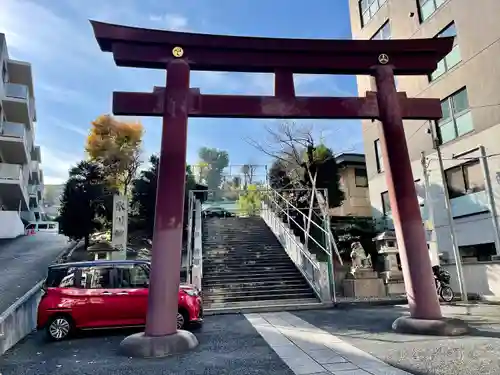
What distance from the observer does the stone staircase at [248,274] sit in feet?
38.6

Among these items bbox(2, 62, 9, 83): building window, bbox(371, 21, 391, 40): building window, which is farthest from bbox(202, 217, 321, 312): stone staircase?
bbox(2, 62, 9, 83): building window

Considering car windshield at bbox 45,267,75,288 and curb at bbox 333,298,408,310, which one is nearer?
car windshield at bbox 45,267,75,288

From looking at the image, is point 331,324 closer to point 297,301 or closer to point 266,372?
point 297,301

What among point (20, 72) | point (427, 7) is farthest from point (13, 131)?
point (427, 7)

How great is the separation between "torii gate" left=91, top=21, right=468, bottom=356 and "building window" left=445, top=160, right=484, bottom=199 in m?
7.60

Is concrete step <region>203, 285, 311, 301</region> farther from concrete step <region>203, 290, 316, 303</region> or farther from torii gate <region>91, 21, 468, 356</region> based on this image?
torii gate <region>91, 21, 468, 356</region>

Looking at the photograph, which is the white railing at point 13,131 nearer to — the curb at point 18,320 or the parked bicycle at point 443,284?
the curb at point 18,320

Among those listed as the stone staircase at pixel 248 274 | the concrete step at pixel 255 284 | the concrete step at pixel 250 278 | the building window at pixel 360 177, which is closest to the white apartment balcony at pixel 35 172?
the stone staircase at pixel 248 274

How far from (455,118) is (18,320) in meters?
16.1

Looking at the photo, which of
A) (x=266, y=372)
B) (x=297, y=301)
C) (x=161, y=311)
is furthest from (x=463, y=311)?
(x=161, y=311)

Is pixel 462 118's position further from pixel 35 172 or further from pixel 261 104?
pixel 35 172

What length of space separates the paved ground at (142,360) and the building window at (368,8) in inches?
749

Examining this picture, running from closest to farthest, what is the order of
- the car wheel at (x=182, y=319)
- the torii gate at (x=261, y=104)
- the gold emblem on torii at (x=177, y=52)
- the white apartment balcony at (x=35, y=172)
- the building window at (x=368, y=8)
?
the torii gate at (x=261, y=104)
the gold emblem on torii at (x=177, y=52)
the car wheel at (x=182, y=319)
the building window at (x=368, y=8)
the white apartment balcony at (x=35, y=172)

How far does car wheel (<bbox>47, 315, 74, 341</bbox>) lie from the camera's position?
7930mm
